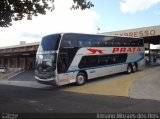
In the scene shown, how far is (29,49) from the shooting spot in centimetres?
5544

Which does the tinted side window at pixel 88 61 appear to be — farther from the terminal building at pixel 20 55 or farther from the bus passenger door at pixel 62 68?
the terminal building at pixel 20 55

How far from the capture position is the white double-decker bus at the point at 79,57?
22750 mm

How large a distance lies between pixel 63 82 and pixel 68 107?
8678 millimetres

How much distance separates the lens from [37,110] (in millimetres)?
13625

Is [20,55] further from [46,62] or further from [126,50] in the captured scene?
[46,62]

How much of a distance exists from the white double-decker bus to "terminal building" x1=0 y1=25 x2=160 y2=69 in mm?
→ 6864

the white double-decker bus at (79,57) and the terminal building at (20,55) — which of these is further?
the terminal building at (20,55)

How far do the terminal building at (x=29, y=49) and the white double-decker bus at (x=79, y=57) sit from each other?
6.86 metres

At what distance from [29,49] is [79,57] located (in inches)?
1268

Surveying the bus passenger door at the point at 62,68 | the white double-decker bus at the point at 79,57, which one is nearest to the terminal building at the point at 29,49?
the white double-decker bus at the point at 79,57

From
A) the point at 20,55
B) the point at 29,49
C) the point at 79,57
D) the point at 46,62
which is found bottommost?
the point at 20,55

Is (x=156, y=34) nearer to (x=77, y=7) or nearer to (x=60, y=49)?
(x=60, y=49)

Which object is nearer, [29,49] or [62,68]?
[62,68]

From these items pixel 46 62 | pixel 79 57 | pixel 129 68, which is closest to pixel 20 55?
pixel 129 68
